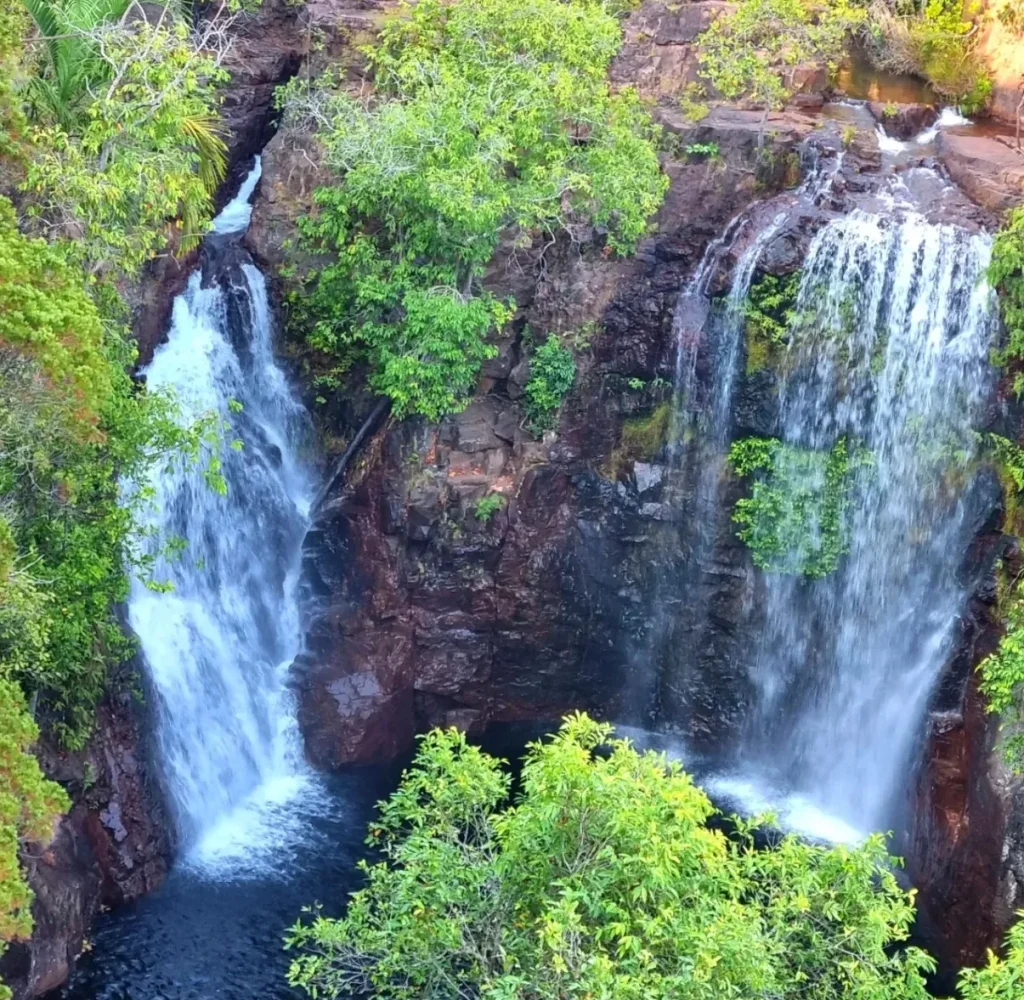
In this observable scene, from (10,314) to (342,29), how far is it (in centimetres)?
1443

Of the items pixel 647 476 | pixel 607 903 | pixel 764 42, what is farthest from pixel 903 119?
pixel 607 903

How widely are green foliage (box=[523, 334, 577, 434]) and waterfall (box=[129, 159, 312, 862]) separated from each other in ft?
15.9

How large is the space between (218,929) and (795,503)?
12.5m

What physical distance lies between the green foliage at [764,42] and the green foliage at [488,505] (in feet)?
31.3

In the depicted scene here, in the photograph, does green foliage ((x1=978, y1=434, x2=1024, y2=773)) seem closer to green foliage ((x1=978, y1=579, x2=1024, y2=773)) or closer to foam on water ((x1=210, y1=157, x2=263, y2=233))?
green foliage ((x1=978, y1=579, x2=1024, y2=773))

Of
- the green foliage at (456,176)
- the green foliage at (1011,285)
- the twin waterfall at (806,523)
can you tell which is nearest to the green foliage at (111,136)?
the twin waterfall at (806,523)

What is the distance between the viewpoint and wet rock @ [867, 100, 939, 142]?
2419 centimetres

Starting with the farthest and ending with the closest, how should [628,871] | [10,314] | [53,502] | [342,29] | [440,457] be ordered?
1. [342,29]
2. [440,457]
3. [53,502]
4. [10,314]
5. [628,871]

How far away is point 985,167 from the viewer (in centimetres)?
2203

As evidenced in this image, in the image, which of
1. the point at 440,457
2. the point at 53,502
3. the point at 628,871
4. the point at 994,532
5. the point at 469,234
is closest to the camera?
the point at 628,871

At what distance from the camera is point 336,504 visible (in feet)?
76.0

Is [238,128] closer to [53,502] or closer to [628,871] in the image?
[53,502]

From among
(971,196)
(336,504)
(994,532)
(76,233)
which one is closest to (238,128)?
(336,504)

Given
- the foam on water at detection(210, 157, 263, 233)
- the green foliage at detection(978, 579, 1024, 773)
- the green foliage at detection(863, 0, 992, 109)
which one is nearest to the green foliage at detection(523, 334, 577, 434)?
the foam on water at detection(210, 157, 263, 233)
